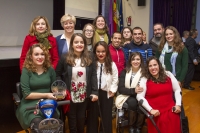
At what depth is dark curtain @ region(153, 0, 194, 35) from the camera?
705 centimetres

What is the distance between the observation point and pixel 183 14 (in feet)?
23.4

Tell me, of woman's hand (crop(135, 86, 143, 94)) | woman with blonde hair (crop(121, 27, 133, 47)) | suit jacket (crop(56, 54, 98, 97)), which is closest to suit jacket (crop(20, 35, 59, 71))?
suit jacket (crop(56, 54, 98, 97))

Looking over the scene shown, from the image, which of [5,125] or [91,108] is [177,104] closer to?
[91,108]

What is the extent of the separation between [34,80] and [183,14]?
6.20 metres

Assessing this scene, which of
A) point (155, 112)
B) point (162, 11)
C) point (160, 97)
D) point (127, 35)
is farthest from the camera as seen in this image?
point (162, 11)

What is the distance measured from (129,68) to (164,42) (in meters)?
0.61

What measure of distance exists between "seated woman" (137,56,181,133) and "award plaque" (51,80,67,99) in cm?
79

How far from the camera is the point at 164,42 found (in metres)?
2.88

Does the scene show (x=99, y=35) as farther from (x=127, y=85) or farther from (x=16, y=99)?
(x=16, y=99)

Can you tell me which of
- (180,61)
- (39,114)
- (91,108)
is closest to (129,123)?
(91,108)

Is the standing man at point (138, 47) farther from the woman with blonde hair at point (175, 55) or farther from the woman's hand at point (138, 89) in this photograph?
the woman's hand at point (138, 89)

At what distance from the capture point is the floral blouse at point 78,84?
2252 mm

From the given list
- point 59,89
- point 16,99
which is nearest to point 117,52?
point 59,89

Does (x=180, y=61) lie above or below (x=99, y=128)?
above
